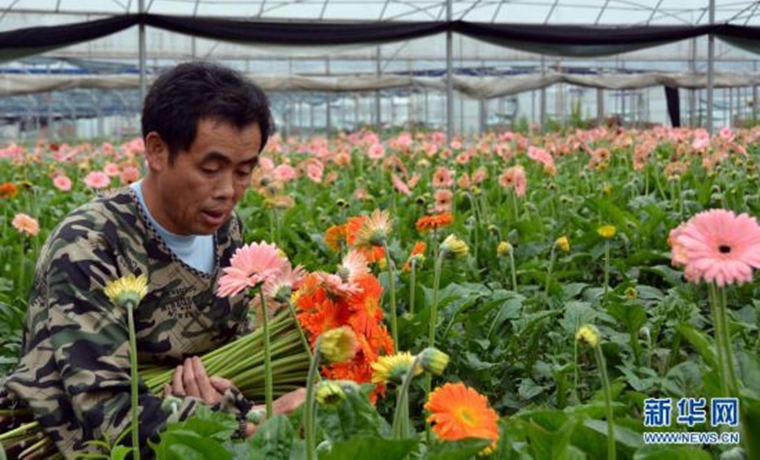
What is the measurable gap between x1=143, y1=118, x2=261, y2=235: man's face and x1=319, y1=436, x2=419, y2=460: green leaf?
845 mm

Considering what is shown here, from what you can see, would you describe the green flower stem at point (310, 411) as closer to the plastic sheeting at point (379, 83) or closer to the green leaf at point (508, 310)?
the green leaf at point (508, 310)

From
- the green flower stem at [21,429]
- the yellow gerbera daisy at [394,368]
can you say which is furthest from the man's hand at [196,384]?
the yellow gerbera daisy at [394,368]

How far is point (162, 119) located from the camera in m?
1.75

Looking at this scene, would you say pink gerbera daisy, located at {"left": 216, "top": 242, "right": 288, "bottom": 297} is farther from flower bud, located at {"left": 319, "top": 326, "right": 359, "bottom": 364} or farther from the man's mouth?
the man's mouth

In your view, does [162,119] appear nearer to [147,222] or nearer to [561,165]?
[147,222]

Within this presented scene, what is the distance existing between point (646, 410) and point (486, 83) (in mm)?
12932

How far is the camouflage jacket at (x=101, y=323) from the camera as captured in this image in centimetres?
159

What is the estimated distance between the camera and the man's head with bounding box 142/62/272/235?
1.72 metres

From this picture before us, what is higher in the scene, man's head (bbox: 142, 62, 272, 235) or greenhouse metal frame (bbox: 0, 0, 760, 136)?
greenhouse metal frame (bbox: 0, 0, 760, 136)

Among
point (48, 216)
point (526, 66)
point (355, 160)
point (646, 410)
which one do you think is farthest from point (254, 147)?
point (526, 66)

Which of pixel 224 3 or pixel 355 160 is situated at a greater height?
pixel 224 3

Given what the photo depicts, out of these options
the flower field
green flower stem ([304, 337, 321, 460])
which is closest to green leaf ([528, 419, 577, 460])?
the flower field

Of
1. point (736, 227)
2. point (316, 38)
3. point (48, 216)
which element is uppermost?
point (316, 38)

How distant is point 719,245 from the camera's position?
0.96 m
